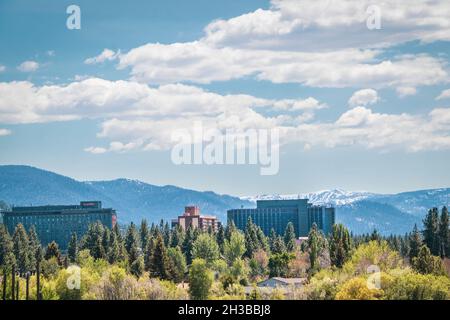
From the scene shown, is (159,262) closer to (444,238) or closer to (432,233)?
(432,233)

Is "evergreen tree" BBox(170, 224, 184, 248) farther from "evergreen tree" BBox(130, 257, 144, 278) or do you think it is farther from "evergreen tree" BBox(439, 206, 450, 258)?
"evergreen tree" BBox(439, 206, 450, 258)

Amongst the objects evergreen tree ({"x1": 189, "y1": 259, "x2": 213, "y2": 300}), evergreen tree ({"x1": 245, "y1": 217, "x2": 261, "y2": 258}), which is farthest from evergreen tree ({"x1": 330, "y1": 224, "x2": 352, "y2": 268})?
evergreen tree ({"x1": 245, "y1": 217, "x2": 261, "y2": 258})

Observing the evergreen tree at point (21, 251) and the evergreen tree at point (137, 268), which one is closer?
the evergreen tree at point (137, 268)

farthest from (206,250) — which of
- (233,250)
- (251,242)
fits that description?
(251,242)

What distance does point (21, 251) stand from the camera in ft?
419

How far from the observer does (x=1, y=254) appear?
5015 inches

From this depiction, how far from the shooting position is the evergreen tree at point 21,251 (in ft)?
410

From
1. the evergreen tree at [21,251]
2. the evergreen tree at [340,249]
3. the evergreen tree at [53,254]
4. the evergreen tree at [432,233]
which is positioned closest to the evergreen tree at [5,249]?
the evergreen tree at [21,251]

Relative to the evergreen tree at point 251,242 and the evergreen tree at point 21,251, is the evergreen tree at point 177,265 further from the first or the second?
the evergreen tree at point 21,251

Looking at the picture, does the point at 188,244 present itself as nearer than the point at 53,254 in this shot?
No

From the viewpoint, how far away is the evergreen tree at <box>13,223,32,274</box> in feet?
410
